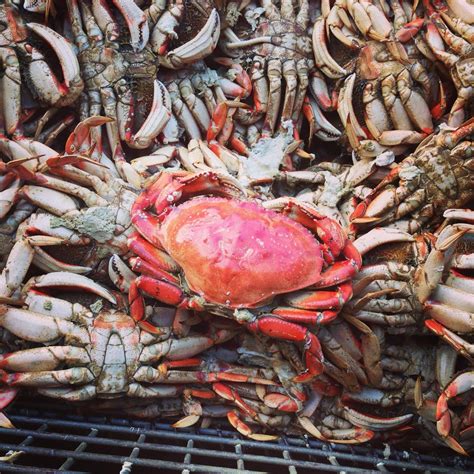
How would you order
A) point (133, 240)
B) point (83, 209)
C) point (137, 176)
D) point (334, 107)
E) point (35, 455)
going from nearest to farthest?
point (35, 455)
point (133, 240)
point (83, 209)
point (137, 176)
point (334, 107)

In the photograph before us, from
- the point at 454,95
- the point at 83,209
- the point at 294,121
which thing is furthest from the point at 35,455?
the point at 454,95

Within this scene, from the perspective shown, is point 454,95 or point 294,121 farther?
point 294,121

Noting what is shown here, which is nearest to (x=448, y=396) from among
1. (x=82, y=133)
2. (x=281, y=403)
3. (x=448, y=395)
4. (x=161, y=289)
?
(x=448, y=395)

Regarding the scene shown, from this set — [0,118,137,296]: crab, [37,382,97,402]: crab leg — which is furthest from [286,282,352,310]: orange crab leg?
[37,382,97,402]: crab leg

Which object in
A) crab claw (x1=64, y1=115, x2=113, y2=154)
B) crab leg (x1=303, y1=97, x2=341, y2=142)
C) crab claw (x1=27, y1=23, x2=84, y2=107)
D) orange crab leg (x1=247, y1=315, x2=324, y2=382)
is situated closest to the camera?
orange crab leg (x1=247, y1=315, x2=324, y2=382)

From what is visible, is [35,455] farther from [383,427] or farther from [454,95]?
[454,95]

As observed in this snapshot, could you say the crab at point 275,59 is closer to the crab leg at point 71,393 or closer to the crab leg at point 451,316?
the crab leg at point 451,316

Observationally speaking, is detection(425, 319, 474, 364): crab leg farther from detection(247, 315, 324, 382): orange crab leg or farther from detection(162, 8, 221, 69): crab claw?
detection(162, 8, 221, 69): crab claw
